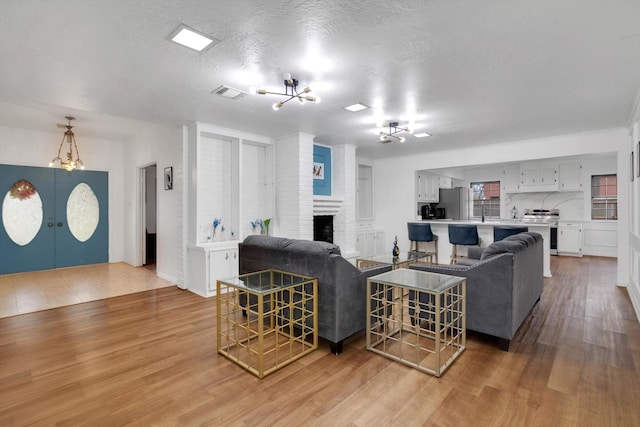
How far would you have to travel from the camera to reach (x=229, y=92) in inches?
134

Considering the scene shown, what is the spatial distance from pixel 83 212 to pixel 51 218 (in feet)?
1.75

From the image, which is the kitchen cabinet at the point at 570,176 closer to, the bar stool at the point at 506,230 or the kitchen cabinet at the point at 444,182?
the kitchen cabinet at the point at 444,182

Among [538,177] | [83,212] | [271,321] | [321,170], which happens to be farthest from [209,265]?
[538,177]

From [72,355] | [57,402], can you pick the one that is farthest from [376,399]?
[72,355]

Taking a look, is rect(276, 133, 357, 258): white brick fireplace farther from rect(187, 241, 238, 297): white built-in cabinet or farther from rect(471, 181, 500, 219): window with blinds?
rect(471, 181, 500, 219): window with blinds

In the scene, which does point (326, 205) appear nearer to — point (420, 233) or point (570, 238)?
point (420, 233)

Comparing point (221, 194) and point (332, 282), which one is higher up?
point (221, 194)

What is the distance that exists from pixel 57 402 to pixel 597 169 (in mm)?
10266

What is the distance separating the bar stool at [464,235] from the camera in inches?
234

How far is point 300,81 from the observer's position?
10.2ft

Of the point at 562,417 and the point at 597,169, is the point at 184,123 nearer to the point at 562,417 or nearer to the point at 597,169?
the point at 562,417

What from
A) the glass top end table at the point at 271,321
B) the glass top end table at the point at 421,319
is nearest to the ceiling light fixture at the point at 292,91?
the glass top end table at the point at 271,321

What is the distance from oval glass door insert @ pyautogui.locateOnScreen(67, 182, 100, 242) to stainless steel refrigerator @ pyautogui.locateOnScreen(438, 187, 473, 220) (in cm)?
813

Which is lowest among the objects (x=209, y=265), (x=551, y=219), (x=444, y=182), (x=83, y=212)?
(x=209, y=265)
